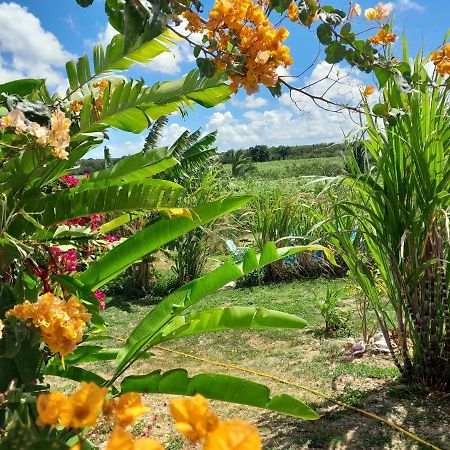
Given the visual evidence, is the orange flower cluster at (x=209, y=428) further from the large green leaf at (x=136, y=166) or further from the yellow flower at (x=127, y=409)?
the large green leaf at (x=136, y=166)

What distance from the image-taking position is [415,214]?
266 centimetres

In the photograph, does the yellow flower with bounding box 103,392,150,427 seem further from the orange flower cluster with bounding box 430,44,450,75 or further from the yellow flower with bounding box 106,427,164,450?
the orange flower cluster with bounding box 430,44,450,75

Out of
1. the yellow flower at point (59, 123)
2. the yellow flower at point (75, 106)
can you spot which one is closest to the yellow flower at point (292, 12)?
the yellow flower at point (59, 123)

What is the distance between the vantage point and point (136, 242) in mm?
2191

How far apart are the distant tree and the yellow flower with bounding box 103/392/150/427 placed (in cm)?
5298

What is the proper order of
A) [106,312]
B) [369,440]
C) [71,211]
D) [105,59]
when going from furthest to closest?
[106,312], [105,59], [369,440], [71,211]

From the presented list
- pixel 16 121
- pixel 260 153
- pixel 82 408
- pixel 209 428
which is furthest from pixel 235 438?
pixel 260 153

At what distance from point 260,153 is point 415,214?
2055 inches

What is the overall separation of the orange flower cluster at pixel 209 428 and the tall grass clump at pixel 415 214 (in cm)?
227

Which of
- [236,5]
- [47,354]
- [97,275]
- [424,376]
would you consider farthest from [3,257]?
[424,376]

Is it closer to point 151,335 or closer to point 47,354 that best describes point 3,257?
point 47,354

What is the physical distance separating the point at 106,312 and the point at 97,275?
15.1ft

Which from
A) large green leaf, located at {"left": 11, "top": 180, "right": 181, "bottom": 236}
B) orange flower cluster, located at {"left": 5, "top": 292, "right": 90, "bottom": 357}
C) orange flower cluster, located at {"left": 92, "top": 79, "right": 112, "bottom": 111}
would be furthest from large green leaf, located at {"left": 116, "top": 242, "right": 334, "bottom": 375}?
orange flower cluster, located at {"left": 92, "top": 79, "right": 112, "bottom": 111}

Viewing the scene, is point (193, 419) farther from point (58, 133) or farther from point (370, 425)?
point (370, 425)
